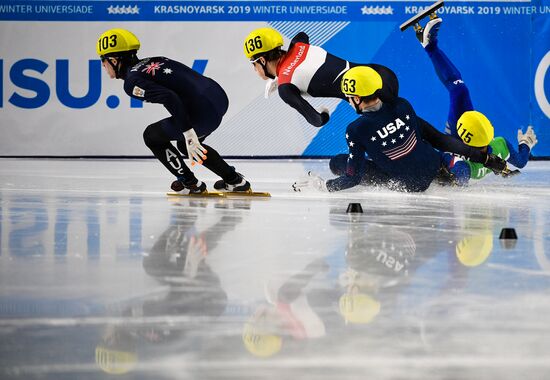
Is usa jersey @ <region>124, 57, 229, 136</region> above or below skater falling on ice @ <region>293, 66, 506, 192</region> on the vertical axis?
above

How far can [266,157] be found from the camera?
11.7m

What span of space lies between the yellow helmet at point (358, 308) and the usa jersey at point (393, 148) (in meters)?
3.85

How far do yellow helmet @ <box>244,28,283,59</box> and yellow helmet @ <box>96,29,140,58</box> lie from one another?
0.86 m

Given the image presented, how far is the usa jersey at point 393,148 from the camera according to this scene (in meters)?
6.91

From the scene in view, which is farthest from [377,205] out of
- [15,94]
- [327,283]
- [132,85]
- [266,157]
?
[15,94]

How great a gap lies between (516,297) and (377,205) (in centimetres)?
322

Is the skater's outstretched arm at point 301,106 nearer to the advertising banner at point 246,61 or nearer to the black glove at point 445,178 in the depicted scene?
the black glove at point 445,178

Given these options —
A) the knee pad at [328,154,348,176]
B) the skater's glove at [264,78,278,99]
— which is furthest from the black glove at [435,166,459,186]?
the skater's glove at [264,78,278,99]

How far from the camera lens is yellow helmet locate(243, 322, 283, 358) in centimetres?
244

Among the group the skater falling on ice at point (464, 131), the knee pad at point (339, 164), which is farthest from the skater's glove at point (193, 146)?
the skater falling on ice at point (464, 131)

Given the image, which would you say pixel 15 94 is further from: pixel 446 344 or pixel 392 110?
pixel 446 344

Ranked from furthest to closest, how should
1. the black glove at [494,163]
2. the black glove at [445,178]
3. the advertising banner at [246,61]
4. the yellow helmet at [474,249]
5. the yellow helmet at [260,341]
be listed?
the advertising banner at [246,61] → the black glove at [445,178] → the black glove at [494,163] → the yellow helmet at [474,249] → the yellow helmet at [260,341]

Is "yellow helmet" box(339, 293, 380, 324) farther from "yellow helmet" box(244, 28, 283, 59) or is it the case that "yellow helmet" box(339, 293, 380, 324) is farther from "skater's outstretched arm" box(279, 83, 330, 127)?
"yellow helmet" box(244, 28, 283, 59)

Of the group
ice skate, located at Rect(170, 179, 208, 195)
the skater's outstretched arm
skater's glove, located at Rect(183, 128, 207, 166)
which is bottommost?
ice skate, located at Rect(170, 179, 208, 195)
